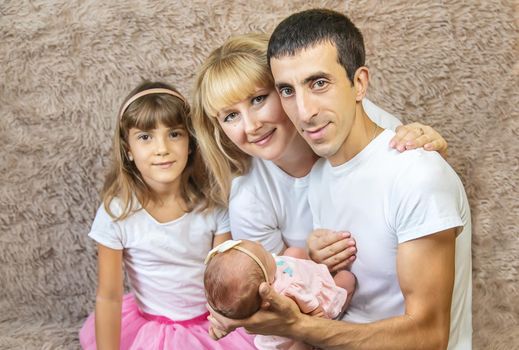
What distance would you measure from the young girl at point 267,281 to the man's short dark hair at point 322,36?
1.56 feet

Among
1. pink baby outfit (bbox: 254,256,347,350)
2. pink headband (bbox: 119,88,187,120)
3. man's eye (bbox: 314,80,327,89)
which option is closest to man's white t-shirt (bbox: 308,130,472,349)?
pink baby outfit (bbox: 254,256,347,350)

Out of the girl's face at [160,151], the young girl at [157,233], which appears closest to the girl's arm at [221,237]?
the young girl at [157,233]

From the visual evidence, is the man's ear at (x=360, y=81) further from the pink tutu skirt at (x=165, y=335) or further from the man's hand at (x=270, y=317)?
the pink tutu skirt at (x=165, y=335)

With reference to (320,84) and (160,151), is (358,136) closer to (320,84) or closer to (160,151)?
(320,84)

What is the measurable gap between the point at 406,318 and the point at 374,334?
9 cm

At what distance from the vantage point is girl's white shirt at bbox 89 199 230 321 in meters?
2.25

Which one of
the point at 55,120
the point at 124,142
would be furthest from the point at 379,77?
the point at 55,120

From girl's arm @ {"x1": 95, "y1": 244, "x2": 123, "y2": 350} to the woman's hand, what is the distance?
0.92 meters

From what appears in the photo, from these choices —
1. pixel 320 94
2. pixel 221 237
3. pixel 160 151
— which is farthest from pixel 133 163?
pixel 320 94

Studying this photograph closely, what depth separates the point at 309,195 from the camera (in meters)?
2.09

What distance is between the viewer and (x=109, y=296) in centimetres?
225

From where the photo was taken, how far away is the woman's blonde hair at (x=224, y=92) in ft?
6.45

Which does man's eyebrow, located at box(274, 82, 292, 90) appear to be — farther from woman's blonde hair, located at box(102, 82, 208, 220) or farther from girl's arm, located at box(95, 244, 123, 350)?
girl's arm, located at box(95, 244, 123, 350)

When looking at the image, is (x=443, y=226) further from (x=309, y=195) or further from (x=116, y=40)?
(x=116, y=40)
